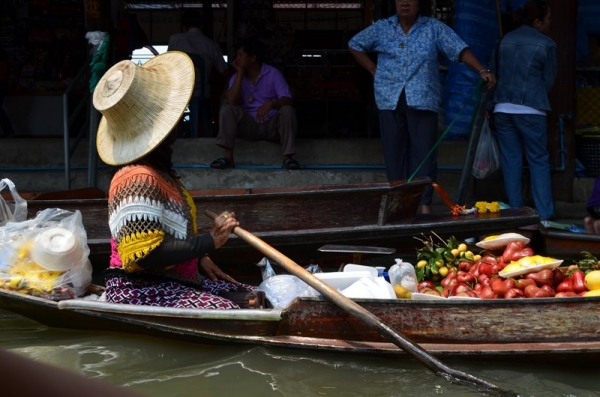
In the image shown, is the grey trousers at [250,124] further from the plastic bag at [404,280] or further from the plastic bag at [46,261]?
the plastic bag at [404,280]

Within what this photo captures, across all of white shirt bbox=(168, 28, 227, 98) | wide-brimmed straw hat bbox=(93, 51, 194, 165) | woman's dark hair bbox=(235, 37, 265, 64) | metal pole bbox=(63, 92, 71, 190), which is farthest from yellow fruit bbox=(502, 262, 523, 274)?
white shirt bbox=(168, 28, 227, 98)

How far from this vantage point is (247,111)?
7543 millimetres

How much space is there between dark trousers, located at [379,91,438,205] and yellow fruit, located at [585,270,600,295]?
232 cm

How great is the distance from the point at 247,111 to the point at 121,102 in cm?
390

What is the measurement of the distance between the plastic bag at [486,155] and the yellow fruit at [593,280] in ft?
8.83

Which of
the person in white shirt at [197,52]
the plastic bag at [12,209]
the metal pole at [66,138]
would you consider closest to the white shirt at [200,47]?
the person in white shirt at [197,52]

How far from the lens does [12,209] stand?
5.11 metres

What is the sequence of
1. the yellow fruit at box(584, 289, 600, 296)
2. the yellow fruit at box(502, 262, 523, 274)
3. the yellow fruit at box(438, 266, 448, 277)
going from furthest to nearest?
the yellow fruit at box(438, 266, 448, 277) < the yellow fruit at box(502, 262, 523, 274) < the yellow fruit at box(584, 289, 600, 296)

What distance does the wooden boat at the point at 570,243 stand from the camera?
504cm

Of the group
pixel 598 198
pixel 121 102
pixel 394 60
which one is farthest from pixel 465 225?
pixel 121 102

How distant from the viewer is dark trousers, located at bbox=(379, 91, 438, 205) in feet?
20.6

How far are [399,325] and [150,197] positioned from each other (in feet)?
4.05

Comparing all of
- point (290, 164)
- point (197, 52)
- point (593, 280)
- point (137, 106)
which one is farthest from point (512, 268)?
point (197, 52)

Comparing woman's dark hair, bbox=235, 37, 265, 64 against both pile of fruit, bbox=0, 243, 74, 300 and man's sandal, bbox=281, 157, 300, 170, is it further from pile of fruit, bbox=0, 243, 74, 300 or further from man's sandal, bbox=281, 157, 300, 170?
pile of fruit, bbox=0, 243, 74, 300
